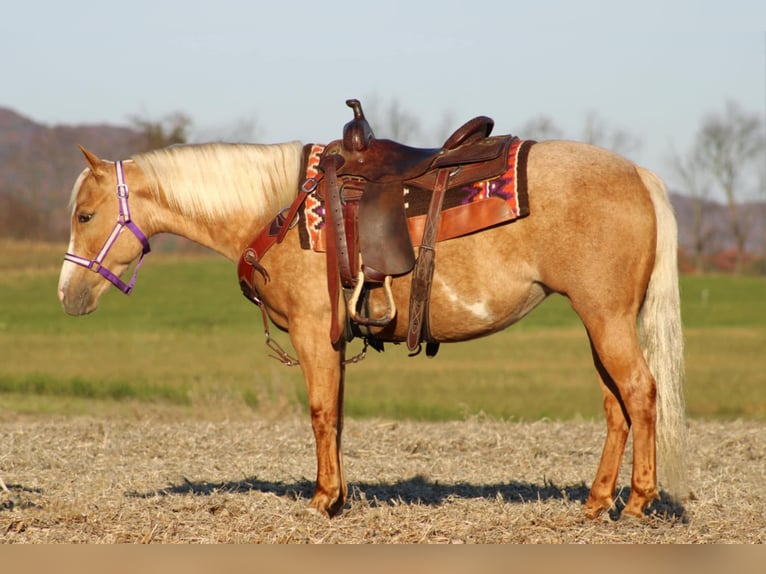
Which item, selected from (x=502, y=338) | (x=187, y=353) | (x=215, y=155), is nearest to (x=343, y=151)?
(x=215, y=155)

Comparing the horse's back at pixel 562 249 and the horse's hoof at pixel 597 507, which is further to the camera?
the horse's hoof at pixel 597 507

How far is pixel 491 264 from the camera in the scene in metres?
5.88

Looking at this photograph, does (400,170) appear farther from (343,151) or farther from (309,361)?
(309,361)

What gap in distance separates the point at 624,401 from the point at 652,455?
1.25 ft

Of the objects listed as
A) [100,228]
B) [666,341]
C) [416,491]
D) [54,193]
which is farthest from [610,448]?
[54,193]

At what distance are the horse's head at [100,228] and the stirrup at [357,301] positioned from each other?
1607 mm

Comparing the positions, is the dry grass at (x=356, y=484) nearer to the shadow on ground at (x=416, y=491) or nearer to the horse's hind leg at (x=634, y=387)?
the shadow on ground at (x=416, y=491)

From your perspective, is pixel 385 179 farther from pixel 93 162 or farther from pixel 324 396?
pixel 93 162

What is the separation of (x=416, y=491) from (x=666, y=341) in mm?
2276

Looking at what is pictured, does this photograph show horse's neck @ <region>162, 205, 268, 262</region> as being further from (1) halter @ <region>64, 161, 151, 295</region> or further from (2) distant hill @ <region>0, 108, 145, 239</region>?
(2) distant hill @ <region>0, 108, 145, 239</region>

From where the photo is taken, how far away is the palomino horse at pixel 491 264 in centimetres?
583

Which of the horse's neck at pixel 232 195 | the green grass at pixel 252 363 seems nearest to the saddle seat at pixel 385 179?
the horse's neck at pixel 232 195

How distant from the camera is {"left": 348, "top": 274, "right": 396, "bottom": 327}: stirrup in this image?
19.4 feet

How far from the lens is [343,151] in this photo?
6375 mm
